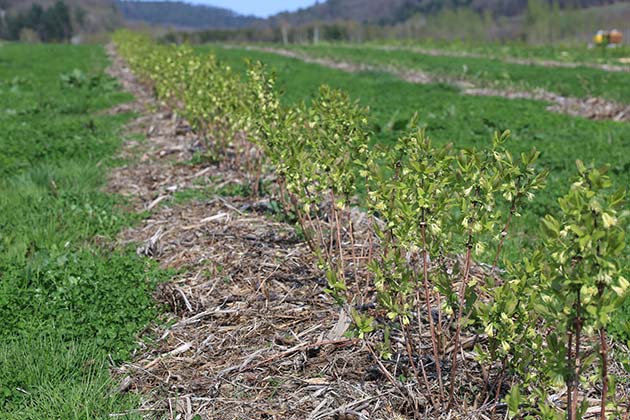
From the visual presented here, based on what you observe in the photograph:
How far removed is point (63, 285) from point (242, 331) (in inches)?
60.4

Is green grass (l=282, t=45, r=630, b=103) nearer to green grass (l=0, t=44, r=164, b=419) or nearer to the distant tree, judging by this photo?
green grass (l=0, t=44, r=164, b=419)

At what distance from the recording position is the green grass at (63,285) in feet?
10.3

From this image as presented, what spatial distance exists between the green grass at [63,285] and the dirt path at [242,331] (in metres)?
0.20

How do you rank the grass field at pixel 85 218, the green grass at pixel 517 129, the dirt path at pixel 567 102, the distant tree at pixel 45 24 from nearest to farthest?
the grass field at pixel 85 218
the green grass at pixel 517 129
the dirt path at pixel 567 102
the distant tree at pixel 45 24

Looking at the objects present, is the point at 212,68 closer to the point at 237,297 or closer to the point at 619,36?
the point at 237,297

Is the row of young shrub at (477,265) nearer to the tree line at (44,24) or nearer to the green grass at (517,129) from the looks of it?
the green grass at (517,129)

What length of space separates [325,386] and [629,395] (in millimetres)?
1550

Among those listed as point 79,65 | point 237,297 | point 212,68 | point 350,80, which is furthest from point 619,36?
point 237,297

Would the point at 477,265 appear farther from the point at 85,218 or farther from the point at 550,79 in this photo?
the point at 550,79

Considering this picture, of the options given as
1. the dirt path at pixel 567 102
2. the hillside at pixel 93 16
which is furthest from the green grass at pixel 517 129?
the hillside at pixel 93 16

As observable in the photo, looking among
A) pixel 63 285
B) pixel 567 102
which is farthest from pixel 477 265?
pixel 567 102

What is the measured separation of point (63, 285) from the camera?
4258 mm

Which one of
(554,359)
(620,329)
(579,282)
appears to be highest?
(579,282)

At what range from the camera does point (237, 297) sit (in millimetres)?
4074
